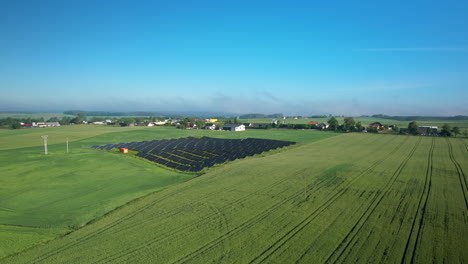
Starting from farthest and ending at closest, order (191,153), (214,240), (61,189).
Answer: (191,153), (61,189), (214,240)

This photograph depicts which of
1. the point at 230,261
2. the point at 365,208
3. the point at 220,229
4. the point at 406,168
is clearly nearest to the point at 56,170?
the point at 220,229

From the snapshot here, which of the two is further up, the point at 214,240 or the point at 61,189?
the point at 214,240

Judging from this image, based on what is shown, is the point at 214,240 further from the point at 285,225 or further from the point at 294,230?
the point at 294,230

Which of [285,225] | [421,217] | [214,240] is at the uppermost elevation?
[421,217]

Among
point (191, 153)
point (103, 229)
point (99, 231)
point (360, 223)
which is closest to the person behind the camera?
point (99, 231)

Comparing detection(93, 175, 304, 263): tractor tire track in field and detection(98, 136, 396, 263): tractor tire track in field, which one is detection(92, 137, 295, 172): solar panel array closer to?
detection(93, 175, 304, 263): tractor tire track in field

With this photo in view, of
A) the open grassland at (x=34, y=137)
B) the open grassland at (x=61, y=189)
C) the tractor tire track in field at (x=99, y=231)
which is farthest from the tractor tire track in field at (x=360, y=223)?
the open grassland at (x=34, y=137)

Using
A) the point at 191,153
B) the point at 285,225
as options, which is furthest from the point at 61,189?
the point at 285,225

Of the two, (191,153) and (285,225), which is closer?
(285,225)

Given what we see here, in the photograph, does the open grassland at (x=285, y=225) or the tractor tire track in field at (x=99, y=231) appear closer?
the open grassland at (x=285, y=225)

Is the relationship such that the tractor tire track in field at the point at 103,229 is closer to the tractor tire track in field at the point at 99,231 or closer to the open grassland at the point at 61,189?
the tractor tire track in field at the point at 99,231
